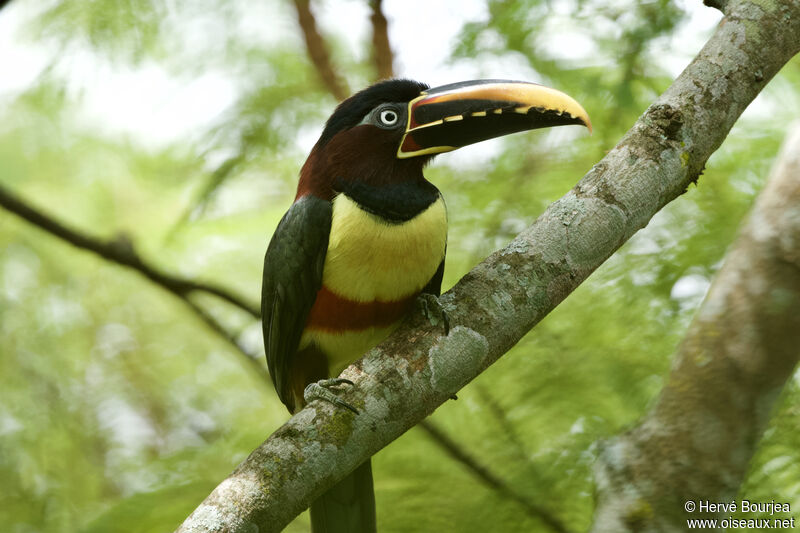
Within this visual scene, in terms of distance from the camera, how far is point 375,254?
319 cm

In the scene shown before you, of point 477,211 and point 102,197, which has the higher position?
point 102,197

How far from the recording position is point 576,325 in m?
4.05

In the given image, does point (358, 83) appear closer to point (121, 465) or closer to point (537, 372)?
point (537, 372)

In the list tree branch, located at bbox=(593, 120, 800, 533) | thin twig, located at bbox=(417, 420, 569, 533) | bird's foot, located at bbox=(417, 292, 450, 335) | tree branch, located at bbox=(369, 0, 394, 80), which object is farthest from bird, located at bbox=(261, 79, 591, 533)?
tree branch, located at bbox=(369, 0, 394, 80)

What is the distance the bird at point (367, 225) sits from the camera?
126 inches

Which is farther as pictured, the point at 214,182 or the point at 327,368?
the point at 214,182

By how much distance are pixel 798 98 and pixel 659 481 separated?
2.37 m

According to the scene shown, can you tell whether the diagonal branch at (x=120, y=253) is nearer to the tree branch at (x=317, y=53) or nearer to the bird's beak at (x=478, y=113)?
the bird's beak at (x=478, y=113)

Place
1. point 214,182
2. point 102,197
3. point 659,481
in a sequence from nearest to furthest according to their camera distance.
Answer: point 659,481 → point 214,182 → point 102,197

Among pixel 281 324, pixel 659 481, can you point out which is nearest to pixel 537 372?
pixel 659 481

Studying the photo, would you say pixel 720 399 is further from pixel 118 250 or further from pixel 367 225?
pixel 118 250

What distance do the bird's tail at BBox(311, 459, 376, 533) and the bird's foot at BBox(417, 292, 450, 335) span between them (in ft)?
2.74

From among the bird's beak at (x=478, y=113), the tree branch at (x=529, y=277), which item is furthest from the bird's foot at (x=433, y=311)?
the bird's beak at (x=478, y=113)

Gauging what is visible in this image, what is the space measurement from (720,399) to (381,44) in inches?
100
